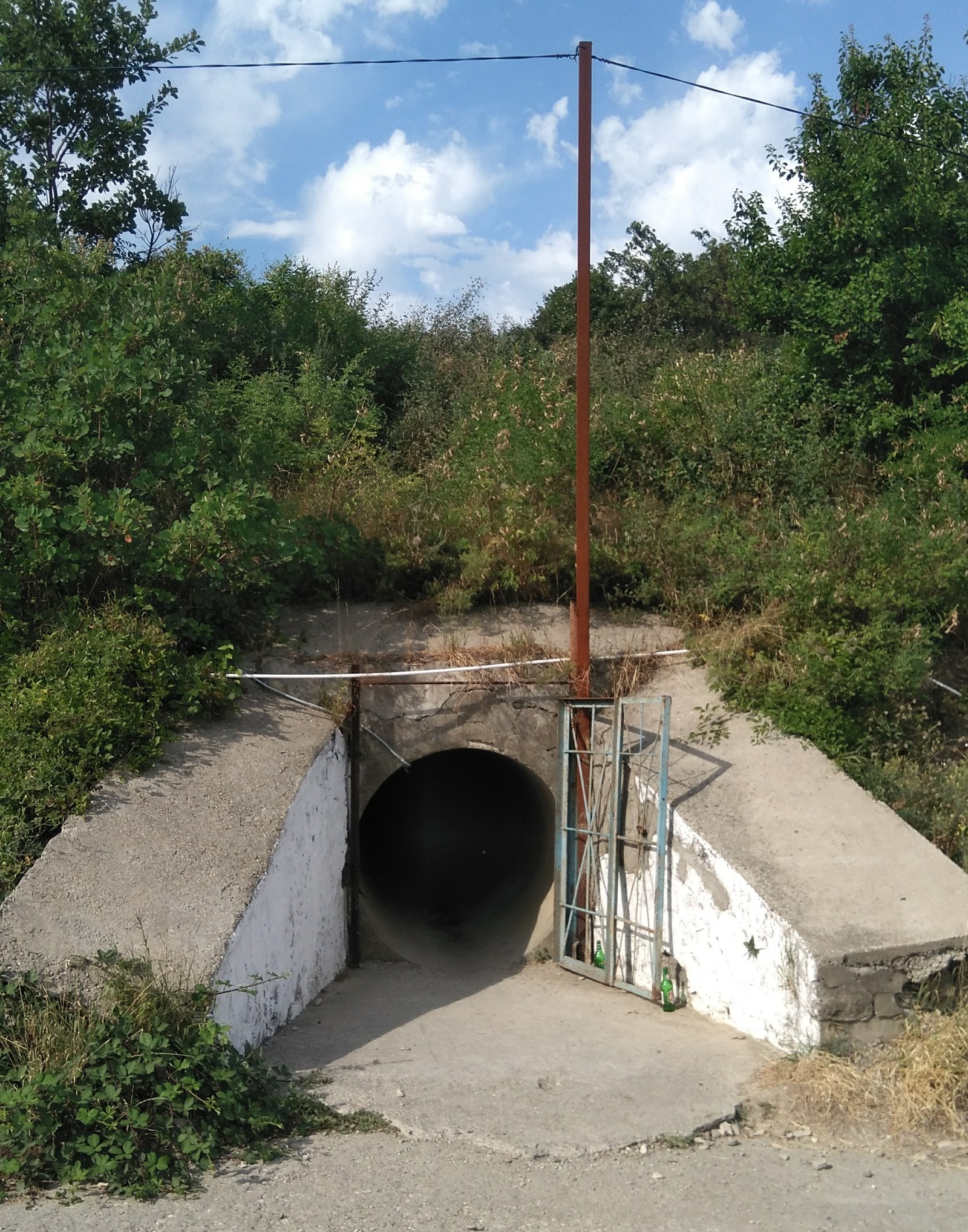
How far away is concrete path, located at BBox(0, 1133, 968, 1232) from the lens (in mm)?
4801

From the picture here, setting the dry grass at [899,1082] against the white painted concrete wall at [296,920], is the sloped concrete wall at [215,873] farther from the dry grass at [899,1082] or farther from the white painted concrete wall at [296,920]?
the dry grass at [899,1082]

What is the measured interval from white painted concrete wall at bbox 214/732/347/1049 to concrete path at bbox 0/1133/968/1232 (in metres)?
1.03

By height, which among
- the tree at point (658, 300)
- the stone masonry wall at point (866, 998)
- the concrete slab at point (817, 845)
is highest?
the tree at point (658, 300)

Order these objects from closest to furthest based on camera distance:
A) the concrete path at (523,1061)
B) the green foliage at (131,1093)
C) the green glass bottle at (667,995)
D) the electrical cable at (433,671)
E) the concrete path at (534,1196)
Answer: the concrete path at (534,1196), the green foliage at (131,1093), the concrete path at (523,1061), the green glass bottle at (667,995), the electrical cable at (433,671)

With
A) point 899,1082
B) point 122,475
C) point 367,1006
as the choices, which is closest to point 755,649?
point 899,1082

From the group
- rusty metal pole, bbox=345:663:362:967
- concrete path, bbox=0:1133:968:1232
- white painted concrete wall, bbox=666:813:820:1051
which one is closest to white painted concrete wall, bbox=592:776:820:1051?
white painted concrete wall, bbox=666:813:820:1051

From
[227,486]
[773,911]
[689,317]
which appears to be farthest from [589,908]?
[689,317]

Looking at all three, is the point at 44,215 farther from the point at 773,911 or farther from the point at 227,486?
the point at 773,911

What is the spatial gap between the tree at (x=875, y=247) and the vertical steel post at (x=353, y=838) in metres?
6.46

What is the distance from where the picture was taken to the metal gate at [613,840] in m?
8.40

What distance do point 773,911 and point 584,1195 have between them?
92.7 inches

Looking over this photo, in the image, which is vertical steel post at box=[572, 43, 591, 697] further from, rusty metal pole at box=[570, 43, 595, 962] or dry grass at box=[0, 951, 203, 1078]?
dry grass at box=[0, 951, 203, 1078]

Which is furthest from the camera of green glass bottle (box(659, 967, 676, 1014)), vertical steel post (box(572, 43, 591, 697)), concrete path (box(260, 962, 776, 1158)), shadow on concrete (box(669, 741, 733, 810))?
vertical steel post (box(572, 43, 591, 697))

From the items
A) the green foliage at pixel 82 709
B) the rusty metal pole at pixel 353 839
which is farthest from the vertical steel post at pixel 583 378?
the green foliage at pixel 82 709
